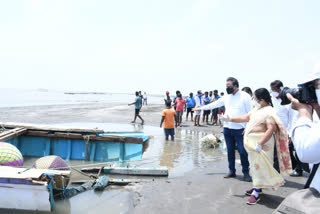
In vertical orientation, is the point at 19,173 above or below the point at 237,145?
below

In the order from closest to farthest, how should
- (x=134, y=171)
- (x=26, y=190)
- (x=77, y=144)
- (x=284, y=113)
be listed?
1. (x=26, y=190)
2. (x=284, y=113)
3. (x=134, y=171)
4. (x=77, y=144)

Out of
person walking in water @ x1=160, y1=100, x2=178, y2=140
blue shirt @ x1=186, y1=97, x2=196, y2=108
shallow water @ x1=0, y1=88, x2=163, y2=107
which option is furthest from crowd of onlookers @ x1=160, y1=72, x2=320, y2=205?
shallow water @ x1=0, y1=88, x2=163, y2=107

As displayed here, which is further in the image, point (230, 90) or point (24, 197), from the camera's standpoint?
point (230, 90)

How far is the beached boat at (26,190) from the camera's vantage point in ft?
12.2

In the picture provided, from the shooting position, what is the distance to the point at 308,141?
4.94 ft

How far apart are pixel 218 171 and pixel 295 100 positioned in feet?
15.8

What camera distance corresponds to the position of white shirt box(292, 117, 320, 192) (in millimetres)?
1476

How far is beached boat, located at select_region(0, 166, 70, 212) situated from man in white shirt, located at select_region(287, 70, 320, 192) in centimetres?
357

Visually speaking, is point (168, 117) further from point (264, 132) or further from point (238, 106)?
point (264, 132)

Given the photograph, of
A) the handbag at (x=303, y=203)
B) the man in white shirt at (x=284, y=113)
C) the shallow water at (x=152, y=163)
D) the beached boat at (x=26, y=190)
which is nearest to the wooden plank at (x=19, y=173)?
the beached boat at (x=26, y=190)

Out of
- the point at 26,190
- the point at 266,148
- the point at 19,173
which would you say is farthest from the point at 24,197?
the point at 266,148

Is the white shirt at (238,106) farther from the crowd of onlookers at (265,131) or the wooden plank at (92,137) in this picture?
the wooden plank at (92,137)

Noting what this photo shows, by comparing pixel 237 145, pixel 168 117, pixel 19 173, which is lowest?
pixel 19 173

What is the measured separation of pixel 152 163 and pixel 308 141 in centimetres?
597
